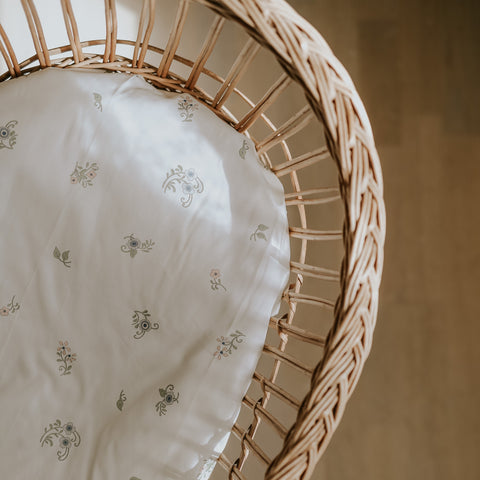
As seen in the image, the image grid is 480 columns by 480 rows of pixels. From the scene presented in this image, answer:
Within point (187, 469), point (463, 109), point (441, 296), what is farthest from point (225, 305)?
point (463, 109)

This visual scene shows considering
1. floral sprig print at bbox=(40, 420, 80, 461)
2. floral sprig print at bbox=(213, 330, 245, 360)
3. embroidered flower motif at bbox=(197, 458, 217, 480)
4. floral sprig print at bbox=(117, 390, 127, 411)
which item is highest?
floral sprig print at bbox=(213, 330, 245, 360)

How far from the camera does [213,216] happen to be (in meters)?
0.83

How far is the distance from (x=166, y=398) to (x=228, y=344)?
0.13m

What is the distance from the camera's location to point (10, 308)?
2.76 ft

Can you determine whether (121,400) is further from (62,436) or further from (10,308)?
(10,308)

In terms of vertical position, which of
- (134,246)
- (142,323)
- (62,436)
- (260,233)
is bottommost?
(62,436)

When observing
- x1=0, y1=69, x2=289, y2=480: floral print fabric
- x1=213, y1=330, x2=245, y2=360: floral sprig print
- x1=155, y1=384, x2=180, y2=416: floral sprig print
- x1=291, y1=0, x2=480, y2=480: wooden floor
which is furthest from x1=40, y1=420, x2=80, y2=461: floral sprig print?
x1=291, y1=0, x2=480, y2=480: wooden floor

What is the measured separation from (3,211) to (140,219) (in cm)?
22

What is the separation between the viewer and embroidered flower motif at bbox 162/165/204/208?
831mm

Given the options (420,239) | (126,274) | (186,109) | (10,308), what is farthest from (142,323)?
(420,239)

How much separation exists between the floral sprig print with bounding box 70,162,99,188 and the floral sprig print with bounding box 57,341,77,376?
10.3 inches

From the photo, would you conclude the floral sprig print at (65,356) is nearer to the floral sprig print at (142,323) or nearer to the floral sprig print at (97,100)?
the floral sprig print at (142,323)

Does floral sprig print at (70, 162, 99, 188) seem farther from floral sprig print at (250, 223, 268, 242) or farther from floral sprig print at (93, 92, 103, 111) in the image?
floral sprig print at (250, 223, 268, 242)

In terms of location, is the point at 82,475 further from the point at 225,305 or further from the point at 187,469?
the point at 225,305
